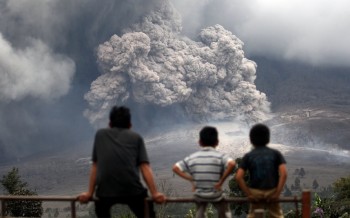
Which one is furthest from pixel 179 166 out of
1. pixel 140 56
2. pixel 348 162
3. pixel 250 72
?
pixel 348 162

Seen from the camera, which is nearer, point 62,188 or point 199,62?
point 199,62

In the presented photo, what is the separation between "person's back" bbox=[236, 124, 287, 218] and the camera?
Result: 5.34m

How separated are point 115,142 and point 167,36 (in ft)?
289

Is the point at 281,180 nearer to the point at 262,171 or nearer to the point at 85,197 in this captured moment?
the point at 262,171

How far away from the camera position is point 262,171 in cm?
537

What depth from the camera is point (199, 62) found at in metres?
92.4

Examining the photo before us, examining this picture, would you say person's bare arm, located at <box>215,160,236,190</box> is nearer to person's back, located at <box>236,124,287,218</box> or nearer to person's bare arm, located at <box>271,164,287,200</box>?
person's back, located at <box>236,124,287,218</box>

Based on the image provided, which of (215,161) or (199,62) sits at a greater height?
(199,62)

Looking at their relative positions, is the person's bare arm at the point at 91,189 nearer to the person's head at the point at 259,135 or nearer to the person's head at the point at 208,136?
the person's head at the point at 208,136

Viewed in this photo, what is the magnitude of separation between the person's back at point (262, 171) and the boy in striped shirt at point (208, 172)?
20 cm

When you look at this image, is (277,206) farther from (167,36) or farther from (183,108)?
(183,108)

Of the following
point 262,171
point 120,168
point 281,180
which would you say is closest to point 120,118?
point 120,168

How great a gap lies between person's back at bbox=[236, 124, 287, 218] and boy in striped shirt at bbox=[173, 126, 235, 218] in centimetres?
20

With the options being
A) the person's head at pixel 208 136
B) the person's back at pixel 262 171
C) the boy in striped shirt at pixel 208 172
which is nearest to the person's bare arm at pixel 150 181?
the boy in striped shirt at pixel 208 172
